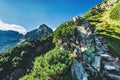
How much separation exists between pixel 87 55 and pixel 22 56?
4663cm

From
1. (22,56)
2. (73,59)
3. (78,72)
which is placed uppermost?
(22,56)

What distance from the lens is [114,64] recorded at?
343 feet

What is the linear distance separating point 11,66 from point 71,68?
51.3 metres

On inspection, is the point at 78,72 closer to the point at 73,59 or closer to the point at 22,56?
the point at 73,59

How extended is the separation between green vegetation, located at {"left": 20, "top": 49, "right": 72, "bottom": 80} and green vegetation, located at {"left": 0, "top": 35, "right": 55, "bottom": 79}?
42415 mm

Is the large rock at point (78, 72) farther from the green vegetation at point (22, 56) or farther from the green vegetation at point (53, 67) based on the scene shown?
the green vegetation at point (22, 56)

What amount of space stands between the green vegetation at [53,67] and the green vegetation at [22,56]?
42.4 meters

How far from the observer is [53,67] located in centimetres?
8962

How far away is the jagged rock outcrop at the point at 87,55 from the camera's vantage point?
9431cm

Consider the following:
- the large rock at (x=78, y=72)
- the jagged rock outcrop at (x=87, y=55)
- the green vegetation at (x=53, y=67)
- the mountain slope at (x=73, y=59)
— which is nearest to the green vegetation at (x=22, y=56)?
the mountain slope at (x=73, y=59)

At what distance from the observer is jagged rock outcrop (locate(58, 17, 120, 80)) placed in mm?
94312

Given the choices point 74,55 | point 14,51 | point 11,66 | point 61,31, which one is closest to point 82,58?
point 74,55

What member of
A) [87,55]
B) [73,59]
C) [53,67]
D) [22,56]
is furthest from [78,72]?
[22,56]

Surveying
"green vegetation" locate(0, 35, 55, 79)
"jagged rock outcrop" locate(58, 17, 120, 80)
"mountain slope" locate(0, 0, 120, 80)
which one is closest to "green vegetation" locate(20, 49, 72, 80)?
"mountain slope" locate(0, 0, 120, 80)
